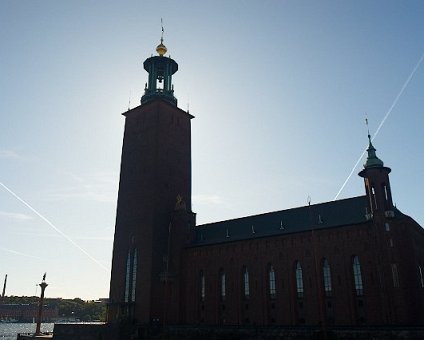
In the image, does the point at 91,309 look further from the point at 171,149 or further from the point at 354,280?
the point at 354,280

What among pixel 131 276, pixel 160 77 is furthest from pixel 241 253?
pixel 160 77

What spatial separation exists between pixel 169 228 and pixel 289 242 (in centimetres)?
1625

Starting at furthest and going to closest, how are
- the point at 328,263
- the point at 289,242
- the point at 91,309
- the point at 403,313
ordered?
the point at 91,309 < the point at 289,242 < the point at 328,263 < the point at 403,313

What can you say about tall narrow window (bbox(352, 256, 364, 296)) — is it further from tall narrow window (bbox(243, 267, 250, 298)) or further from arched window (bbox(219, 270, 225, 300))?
arched window (bbox(219, 270, 225, 300))

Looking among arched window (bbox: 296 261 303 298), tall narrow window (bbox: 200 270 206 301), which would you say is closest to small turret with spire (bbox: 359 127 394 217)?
arched window (bbox: 296 261 303 298)

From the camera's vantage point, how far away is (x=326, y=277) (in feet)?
148

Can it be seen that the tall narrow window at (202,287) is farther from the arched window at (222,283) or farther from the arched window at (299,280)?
the arched window at (299,280)

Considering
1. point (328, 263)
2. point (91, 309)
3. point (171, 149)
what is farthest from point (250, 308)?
point (91, 309)

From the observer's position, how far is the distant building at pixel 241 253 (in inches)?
1630

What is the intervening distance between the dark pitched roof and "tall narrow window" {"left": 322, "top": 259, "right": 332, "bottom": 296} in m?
3.93

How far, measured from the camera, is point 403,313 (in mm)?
37812

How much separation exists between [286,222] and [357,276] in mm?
10941

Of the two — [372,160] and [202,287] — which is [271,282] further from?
[372,160]

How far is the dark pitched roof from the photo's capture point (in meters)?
47.1
